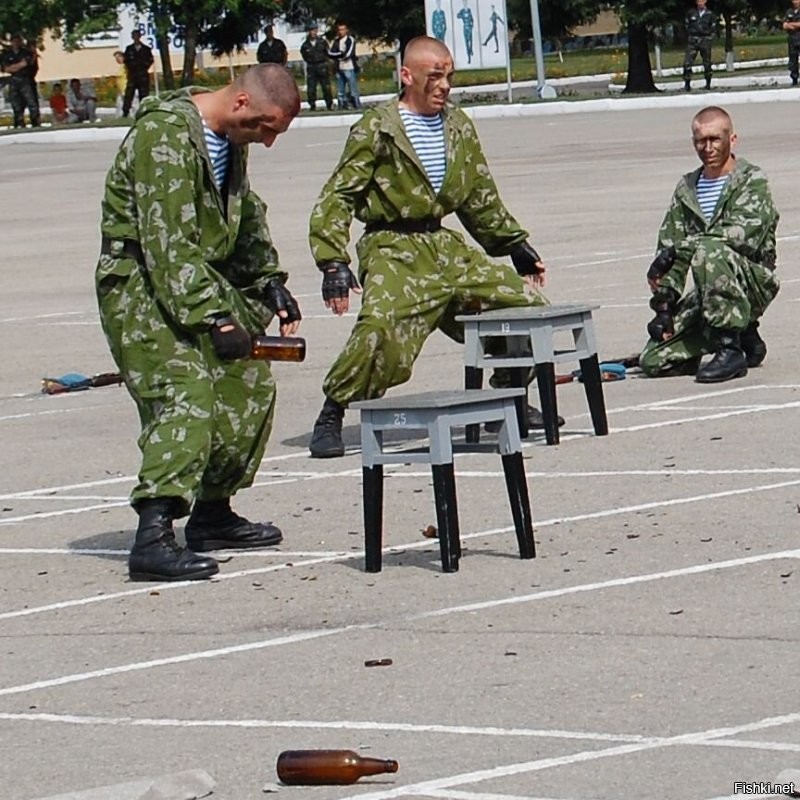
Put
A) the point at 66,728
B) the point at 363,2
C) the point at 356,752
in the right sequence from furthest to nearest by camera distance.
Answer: the point at 363,2 < the point at 66,728 < the point at 356,752

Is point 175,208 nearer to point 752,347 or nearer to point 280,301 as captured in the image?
point 280,301

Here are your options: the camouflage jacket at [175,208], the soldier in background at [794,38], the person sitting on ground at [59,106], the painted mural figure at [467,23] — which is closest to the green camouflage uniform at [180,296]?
the camouflage jacket at [175,208]

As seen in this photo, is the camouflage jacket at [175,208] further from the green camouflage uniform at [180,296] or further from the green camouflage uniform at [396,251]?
the green camouflage uniform at [396,251]

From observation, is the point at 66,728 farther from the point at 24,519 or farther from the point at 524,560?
the point at 24,519

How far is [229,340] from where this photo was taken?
8133 mm

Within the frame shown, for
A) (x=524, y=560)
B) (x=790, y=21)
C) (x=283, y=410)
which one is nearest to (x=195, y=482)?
(x=524, y=560)

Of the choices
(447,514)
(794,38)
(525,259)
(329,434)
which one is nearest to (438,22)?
(794,38)

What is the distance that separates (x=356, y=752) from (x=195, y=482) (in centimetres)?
249

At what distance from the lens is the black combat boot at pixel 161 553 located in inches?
328

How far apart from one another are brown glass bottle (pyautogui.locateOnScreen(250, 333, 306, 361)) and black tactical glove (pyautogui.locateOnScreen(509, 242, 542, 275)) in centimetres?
321

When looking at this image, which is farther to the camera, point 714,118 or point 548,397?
point 714,118

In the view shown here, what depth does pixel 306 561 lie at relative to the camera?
860 centimetres

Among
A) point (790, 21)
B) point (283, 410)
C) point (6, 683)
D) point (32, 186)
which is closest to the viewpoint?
point (6, 683)

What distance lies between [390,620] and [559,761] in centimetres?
180
